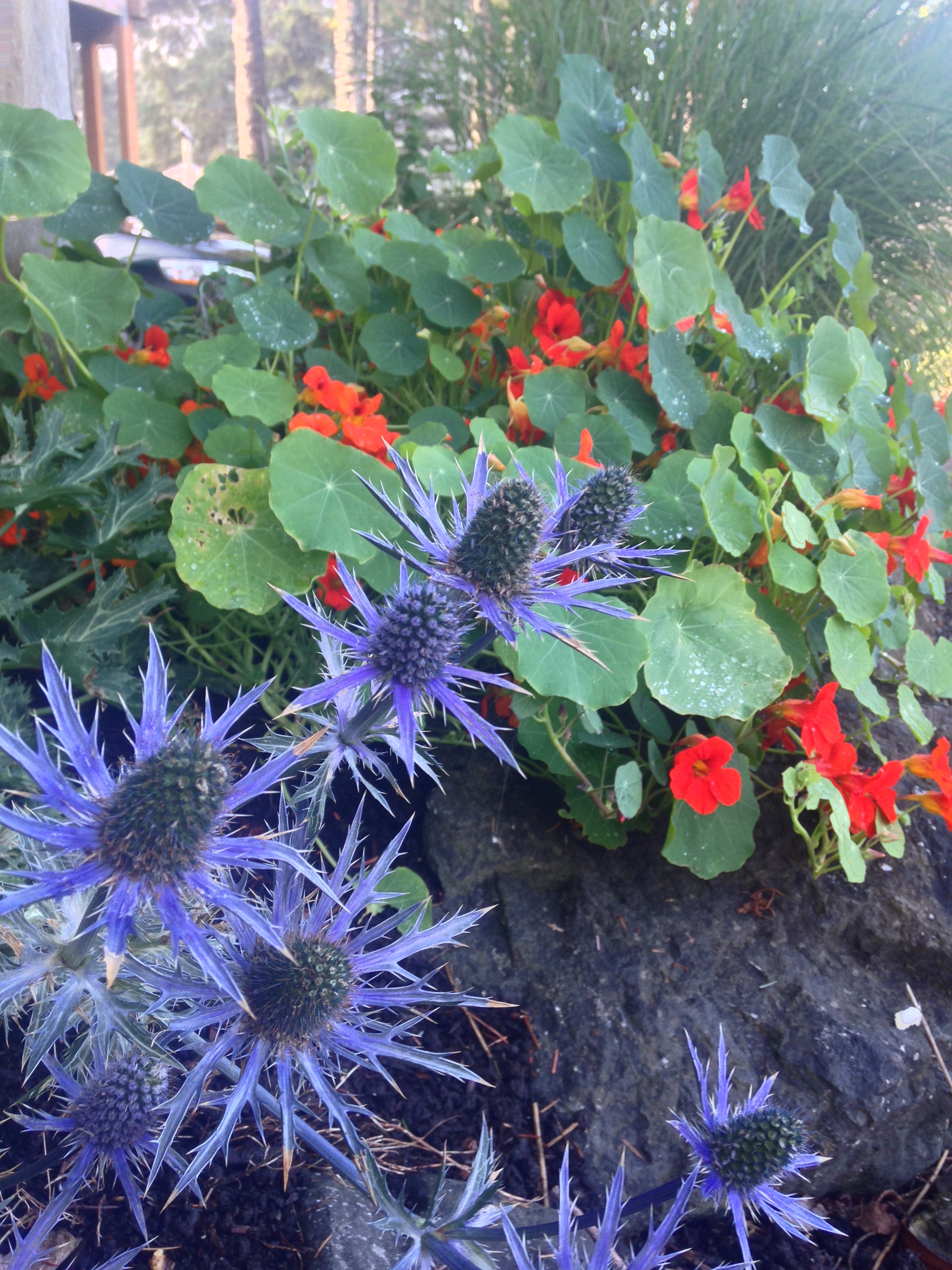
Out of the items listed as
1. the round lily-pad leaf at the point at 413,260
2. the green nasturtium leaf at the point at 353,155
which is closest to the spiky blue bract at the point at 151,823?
the round lily-pad leaf at the point at 413,260

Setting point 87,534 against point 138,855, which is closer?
point 138,855

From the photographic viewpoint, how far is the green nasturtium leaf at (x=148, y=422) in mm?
1993

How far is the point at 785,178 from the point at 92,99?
488cm

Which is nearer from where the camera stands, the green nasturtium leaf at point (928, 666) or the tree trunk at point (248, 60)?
the green nasturtium leaf at point (928, 666)

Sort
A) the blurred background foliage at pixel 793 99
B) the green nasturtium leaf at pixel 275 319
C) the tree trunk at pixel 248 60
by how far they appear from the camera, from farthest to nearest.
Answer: the tree trunk at pixel 248 60 → the blurred background foliage at pixel 793 99 → the green nasturtium leaf at pixel 275 319

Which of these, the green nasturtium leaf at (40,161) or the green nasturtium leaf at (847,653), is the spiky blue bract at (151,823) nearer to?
the green nasturtium leaf at (847,653)

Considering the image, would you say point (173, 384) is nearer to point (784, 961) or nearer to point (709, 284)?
point (709, 284)

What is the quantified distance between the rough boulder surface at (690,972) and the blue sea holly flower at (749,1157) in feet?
1.57

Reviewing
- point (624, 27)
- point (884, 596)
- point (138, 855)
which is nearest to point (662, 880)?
point (884, 596)

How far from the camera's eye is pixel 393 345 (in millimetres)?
2322

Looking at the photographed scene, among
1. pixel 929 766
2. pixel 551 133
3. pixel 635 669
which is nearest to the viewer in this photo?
pixel 635 669

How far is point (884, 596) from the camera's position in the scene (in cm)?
180

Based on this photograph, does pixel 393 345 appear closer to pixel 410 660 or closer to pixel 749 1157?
pixel 410 660

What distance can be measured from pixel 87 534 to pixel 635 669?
125cm
